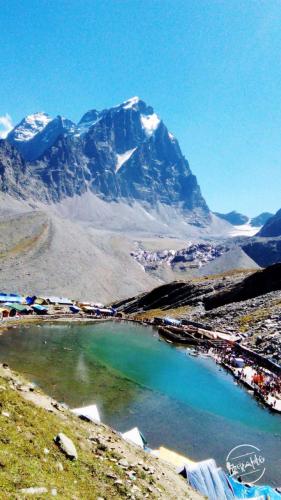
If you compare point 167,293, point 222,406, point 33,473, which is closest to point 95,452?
point 33,473

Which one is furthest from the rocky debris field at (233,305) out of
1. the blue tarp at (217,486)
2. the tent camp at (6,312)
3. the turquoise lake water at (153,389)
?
the blue tarp at (217,486)

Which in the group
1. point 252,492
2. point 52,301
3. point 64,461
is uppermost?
point 64,461

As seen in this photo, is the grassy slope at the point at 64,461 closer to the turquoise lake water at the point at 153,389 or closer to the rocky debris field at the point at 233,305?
the turquoise lake water at the point at 153,389

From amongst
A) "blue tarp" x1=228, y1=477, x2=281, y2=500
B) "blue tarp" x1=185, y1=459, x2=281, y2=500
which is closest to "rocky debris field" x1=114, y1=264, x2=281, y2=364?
"blue tarp" x1=228, y1=477, x2=281, y2=500

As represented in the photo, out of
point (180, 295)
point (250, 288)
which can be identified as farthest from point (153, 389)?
point (180, 295)

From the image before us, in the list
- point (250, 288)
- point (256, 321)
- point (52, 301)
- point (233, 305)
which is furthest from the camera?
point (250, 288)

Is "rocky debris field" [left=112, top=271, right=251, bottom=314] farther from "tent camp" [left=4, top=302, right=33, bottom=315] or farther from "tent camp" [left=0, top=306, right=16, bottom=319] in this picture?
"tent camp" [left=0, top=306, right=16, bottom=319]

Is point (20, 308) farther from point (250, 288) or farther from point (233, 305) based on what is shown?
point (250, 288)

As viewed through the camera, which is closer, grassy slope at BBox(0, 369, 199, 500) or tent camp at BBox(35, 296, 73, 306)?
grassy slope at BBox(0, 369, 199, 500)

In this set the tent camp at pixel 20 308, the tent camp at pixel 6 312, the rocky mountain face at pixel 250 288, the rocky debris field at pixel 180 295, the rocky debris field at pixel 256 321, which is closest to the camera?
the rocky debris field at pixel 256 321
